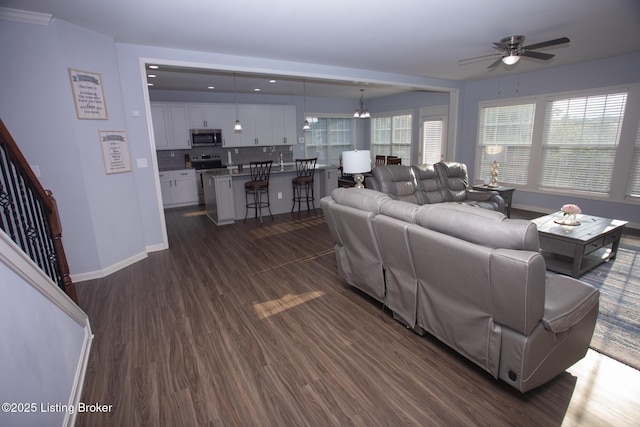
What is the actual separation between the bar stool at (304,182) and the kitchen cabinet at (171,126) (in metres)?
2.98

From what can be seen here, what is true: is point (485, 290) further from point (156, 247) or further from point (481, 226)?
point (156, 247)

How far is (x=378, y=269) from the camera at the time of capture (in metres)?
2.64

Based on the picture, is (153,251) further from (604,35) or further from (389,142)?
(389,142)

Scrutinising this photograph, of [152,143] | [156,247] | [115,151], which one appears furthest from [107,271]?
[152,143]

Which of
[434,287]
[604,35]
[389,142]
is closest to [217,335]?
[434,287]

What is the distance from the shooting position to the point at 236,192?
5.94m

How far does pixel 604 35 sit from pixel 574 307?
411cm

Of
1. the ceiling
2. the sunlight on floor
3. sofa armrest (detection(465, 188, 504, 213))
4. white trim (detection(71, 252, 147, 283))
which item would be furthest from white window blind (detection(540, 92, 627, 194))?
white trim (detection(71, 252, 147, 283))

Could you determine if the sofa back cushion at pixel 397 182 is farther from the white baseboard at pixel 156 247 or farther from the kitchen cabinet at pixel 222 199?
the white baseboard at pixel 156 247

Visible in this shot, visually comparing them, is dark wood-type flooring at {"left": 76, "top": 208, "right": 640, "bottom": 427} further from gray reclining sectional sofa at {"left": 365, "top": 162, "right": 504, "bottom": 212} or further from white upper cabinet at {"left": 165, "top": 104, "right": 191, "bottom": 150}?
white upper cabinet at {"left": 165, "top": 104, "right": 191, "bottom": 150}

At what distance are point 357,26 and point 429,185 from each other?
2.66 m

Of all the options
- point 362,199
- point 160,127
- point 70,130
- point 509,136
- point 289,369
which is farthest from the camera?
point 160,127

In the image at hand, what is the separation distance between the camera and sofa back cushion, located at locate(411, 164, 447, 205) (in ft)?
16.2

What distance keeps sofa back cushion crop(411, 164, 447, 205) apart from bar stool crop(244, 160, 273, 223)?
2617 mm
